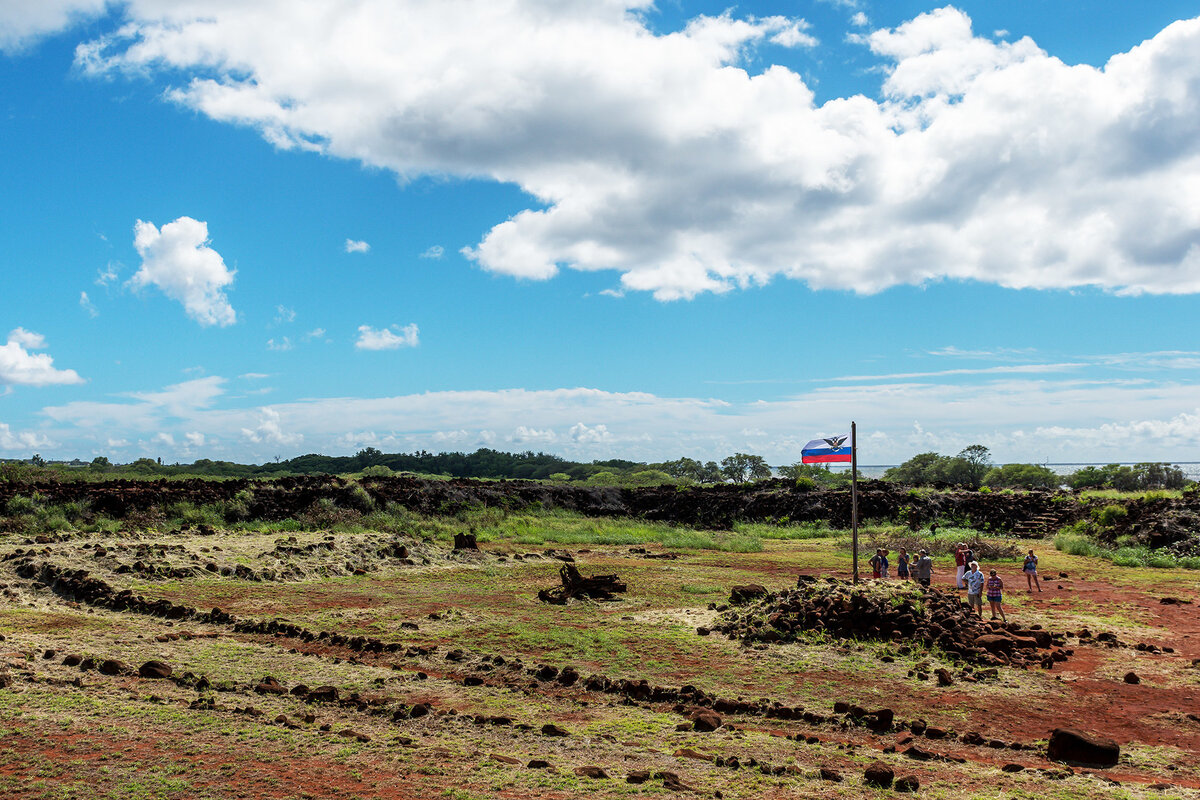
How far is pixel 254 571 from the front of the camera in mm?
20641

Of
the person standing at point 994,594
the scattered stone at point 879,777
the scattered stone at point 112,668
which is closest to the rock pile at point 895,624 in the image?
the person standing at point 994,594

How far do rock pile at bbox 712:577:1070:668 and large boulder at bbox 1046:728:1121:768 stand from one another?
14.5ft

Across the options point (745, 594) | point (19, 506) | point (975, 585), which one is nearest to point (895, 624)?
point (975, 585)

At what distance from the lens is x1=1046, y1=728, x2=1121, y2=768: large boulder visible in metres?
7.98

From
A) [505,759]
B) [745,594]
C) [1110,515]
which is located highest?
[1110,515]

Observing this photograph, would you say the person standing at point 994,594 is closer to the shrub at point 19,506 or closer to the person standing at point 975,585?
the person standing at point 975,585

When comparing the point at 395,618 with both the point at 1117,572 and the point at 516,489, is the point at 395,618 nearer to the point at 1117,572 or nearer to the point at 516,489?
the point at 1117,572

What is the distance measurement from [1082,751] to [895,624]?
569 centimetres

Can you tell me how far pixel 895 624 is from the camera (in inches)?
539

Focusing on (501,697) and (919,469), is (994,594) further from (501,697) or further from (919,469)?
(919,469)

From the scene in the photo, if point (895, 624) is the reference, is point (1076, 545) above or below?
below

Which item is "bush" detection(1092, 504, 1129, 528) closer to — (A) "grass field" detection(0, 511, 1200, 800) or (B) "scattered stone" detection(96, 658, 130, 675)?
(A) "grass field" detection(0, 511, 1200, 800)

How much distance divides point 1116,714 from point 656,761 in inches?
262

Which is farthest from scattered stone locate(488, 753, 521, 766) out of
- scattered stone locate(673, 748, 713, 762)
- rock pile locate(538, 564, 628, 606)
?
rock pile locate(538, 564, 628, 606)
